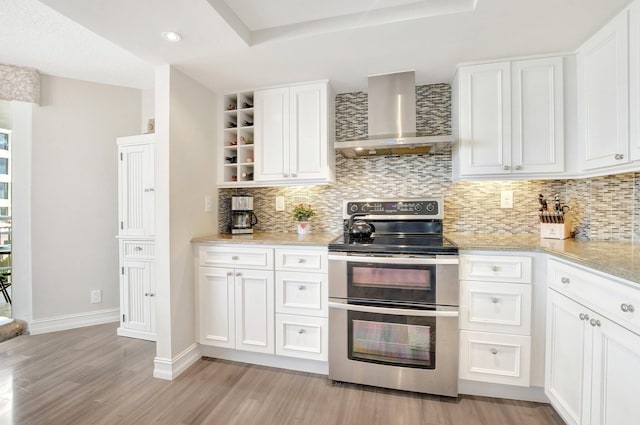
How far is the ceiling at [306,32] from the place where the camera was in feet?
4.89

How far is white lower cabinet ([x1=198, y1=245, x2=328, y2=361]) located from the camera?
199 centimetres

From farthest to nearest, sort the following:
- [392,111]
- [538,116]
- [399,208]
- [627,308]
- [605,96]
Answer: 1. [399,208]
2. [392,111]
3. [538,116]
4. [605,96]
5. [627,308]

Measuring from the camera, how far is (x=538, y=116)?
77.2 inches

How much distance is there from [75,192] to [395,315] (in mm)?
3364

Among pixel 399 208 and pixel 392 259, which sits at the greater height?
pixel 399 208

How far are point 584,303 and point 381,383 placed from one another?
1.20 meters

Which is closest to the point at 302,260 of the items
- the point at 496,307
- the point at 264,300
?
the point at 264,300

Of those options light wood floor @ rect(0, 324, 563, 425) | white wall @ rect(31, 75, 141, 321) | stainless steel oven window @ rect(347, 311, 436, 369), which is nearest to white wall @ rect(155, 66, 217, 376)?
light wood floor @ rect(0, 324, 563, 425)

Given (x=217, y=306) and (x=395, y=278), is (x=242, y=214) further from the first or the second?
(x=395, y=278)

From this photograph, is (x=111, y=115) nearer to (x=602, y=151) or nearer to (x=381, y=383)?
(x=381, y=383)

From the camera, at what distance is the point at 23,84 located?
8.71ft

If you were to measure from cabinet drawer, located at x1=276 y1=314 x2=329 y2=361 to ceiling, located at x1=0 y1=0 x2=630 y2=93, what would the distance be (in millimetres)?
1883

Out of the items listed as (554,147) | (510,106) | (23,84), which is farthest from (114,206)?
(554,147)

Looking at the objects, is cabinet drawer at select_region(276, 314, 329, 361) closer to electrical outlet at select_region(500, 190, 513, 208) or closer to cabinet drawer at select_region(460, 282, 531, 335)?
cabinet drawer at select_region(460, 282, 531, 335)
